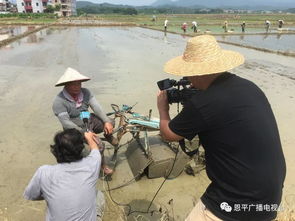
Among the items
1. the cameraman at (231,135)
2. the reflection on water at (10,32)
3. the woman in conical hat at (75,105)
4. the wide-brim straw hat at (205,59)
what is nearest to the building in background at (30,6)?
the reflection on water at (10,32)

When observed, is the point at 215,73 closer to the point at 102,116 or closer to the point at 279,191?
the point at 279,191

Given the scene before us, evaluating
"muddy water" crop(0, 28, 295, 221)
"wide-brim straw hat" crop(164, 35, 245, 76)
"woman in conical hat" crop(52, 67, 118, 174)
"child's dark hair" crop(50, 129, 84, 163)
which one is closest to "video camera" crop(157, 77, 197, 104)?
"wide-brim straw hat" crop(164, 35, 245, 76)

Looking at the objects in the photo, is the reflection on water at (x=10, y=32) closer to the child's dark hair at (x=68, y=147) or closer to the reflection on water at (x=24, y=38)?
the reflection on water at (x=24, y=38)

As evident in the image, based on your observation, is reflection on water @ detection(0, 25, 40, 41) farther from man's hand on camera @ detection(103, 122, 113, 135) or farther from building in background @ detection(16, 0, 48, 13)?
building in background @ detection(16, 0, 48, 13)

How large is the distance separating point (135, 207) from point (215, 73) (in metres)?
2.18

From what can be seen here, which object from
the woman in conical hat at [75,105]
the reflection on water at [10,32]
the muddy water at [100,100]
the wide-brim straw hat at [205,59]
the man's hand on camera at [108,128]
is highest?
the wide-brim straw hat at [205,59]

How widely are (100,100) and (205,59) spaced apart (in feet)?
17.6

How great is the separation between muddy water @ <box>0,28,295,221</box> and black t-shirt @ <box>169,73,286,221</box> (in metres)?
1.72

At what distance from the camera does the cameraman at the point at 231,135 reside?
5.08 feet

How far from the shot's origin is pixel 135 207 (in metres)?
3.35

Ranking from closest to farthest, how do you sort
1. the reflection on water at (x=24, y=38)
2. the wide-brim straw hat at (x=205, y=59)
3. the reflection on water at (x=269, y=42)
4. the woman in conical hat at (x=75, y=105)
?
the wide-brim straw hat at (x=205, y=59) → the woman in conical hat at (x=75, y=105) → the reflection on water at (x=269, y=42) → the reflection on water at (x=24, y=38)

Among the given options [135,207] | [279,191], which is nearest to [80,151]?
[279,191]

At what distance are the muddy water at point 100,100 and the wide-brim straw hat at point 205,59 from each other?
6.67 ft

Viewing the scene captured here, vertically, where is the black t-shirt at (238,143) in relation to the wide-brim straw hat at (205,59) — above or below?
below
